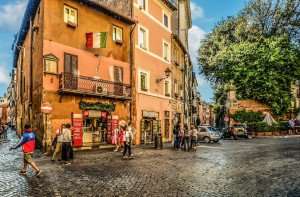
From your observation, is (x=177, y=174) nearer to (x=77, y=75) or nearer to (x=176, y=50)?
(x=77, y=75)

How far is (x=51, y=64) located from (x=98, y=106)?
14.4ft

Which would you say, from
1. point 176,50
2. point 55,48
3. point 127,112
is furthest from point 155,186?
point 176,50

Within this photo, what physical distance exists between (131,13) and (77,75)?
8086 millimetres

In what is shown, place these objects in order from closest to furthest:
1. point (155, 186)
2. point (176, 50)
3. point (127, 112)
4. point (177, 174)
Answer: point (155, 186), point (177, 174), point (127, 112), point (176, 50)

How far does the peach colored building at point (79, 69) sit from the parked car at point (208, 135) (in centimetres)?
1005

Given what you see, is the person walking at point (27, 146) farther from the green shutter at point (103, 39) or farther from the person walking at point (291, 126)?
the person walking at point (291, 126)

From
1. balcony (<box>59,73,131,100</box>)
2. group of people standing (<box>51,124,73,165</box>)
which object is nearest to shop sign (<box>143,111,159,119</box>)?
balcony (<box>59,73,131,100</box>)

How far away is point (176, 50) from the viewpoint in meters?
39.5

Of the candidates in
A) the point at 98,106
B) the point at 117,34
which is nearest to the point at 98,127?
the point at 98,106

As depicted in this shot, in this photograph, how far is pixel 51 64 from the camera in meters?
22.3

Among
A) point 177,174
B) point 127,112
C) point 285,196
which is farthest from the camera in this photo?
point 127,112

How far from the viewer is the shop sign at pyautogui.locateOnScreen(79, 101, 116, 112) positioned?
2394cm

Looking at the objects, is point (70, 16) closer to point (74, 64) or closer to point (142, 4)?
point (74, 64)

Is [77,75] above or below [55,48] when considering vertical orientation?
below
